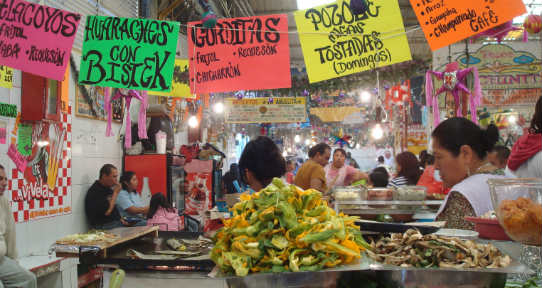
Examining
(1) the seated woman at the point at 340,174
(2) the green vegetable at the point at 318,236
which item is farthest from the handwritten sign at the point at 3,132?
(1) the seated woman at the point at 340,174

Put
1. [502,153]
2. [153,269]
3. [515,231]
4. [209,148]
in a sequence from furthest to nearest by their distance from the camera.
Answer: [209,148] < [502,153] < [153,269] < [515,231]

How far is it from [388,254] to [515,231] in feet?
1.72

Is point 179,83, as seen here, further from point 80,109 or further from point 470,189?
point 470,189

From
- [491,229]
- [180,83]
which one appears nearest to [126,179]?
[180,83]

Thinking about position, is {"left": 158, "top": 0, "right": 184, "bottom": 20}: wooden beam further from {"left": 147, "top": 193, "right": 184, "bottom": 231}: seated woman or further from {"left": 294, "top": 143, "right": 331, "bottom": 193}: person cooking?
{"left": 294, "top": 143, "right": 331, "bottom": 193}: person cooking

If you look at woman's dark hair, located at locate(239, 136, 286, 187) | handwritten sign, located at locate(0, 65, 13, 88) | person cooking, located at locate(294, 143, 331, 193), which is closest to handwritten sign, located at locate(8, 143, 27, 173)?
handwritten sign, located at locate(0, 65, 13, 88)

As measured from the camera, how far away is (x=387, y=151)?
19297 millimetres

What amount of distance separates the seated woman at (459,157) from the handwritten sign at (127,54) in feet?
7.96

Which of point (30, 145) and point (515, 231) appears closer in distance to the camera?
point (515, 231)

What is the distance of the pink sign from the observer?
3.07m

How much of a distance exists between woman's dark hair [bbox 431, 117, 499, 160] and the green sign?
4230 millimetres

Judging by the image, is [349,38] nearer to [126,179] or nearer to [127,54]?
[127,54]

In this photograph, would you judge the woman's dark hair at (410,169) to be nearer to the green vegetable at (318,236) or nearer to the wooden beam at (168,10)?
the wooden beam at (168,10)

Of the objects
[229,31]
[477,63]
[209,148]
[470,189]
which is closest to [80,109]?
[229,31]
